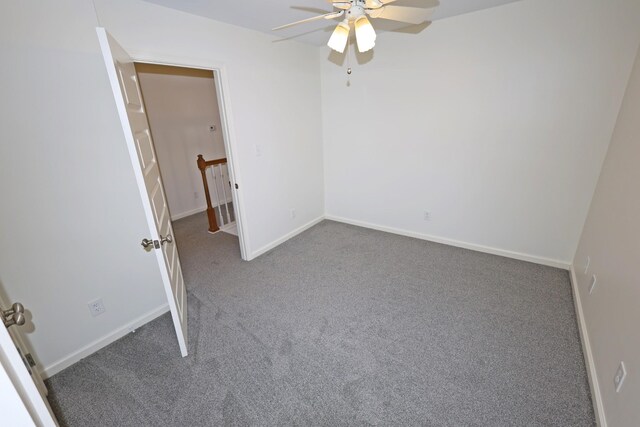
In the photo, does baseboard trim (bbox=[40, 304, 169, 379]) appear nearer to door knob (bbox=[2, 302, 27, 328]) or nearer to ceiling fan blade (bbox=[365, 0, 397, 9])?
door knob (bbox=[2, 302, 27, 328])

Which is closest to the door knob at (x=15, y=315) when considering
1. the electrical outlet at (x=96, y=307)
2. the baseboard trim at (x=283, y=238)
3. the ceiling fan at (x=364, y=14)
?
the electrical outlet at (x=96, y=307)

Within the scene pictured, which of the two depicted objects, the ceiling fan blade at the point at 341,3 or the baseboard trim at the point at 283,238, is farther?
the baseboard trim at the point at 283,238

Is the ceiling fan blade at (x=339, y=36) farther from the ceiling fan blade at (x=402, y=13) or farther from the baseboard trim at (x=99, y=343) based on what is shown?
the baseboard trim at (x=99, y=343)

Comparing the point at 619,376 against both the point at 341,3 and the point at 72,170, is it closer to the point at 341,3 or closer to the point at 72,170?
the point at 341,3

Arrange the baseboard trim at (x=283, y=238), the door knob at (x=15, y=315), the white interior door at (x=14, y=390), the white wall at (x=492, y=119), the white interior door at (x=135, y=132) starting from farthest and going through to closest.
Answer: the baseboard trim at (x=283, y=238), the white wall at (x=492, y=119), the white interior door at (x=135, y=132), the door knob at (x=15, y=315), the white interior door at (x=14, y=390)

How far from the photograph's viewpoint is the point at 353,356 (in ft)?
6.22

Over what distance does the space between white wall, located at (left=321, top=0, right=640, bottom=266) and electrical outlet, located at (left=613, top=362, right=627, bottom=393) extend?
1747mm

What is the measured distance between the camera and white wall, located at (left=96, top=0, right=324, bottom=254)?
2059 mm

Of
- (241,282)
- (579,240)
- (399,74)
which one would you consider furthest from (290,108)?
(579,240)

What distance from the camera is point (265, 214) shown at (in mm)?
3334

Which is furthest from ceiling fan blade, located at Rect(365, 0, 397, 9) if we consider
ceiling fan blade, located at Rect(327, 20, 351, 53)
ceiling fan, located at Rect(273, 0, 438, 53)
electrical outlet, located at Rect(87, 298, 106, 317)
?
electrical outlet, located at Rect(87, 298, 106, 317)

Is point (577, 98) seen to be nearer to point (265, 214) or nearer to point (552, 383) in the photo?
point (552, 383)

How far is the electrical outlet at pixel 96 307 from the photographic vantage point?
6.43 feet

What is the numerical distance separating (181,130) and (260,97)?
7.54 ft
